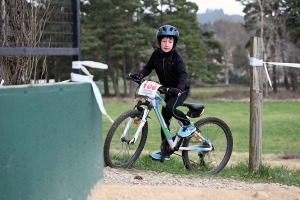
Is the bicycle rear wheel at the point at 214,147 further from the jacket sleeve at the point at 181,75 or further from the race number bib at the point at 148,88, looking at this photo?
the race number bib at the point at 148,88

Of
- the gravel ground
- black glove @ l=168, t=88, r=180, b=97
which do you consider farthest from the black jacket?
the gravel ground

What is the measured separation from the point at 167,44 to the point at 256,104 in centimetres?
158

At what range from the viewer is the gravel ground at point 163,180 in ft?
16.7

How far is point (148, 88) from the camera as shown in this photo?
572 cm

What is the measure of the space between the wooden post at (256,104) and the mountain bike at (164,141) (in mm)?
334

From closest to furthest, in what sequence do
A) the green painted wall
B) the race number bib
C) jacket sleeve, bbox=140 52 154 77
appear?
the green painted wall < the race number bib < jacket sleeve, bbox=140 52 154 77

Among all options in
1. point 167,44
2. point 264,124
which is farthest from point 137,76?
point 264,124

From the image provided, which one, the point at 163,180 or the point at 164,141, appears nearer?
the point at 163,180

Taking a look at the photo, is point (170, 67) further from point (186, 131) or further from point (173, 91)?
point (186, 131)

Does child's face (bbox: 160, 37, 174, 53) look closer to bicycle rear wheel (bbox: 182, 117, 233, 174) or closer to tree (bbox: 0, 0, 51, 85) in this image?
bicycle rear wheel (bbox: 182, 117, 233, 174)

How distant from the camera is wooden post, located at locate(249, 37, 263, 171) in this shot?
662 cm

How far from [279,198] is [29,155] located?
7.93 ft

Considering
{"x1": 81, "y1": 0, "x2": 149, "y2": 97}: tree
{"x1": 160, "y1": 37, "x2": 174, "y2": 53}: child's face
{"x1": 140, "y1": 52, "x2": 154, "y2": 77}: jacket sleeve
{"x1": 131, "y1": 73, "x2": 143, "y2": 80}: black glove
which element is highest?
{"x1": 81, "y1": 0, "x2": 149, "y2": 97}: tree

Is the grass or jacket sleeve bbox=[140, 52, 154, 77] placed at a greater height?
jacket sleeve bbox=[140, 52, 154, 77]
